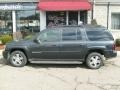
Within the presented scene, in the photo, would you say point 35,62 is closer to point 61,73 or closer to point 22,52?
A: point 22,52

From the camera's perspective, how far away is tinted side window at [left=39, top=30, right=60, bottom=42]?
34.8 ft

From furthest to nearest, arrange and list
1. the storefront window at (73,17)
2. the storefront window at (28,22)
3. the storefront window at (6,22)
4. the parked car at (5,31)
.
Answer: the parked car at (5,31) < the storefront window at (6,22) < the storefront window at (28,22) < the storefront window at (73,17)

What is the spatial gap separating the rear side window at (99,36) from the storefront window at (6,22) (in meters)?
8.93

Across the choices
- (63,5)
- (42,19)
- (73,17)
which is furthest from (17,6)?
(73,17)

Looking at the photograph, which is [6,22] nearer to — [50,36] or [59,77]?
[50,36]

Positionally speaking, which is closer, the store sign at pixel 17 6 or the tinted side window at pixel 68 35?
the tinted side window at pixel 68 35

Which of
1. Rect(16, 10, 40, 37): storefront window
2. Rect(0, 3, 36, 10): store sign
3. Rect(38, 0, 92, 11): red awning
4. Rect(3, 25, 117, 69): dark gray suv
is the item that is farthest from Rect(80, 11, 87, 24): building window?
Rect(3, 25, 117, 69): dark gray suv

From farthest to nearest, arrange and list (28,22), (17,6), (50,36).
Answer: (28,22), (17,6), (50,36)

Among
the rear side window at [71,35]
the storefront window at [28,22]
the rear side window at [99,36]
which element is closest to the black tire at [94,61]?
the rear side window at [99,36]

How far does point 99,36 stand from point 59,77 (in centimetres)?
261

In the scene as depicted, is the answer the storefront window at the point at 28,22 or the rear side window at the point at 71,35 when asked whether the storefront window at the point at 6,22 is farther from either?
the rear side window at the point at 71,35

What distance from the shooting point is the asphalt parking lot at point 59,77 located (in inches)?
313

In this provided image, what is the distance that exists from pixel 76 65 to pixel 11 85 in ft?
12.3

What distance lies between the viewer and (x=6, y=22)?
18.4m
